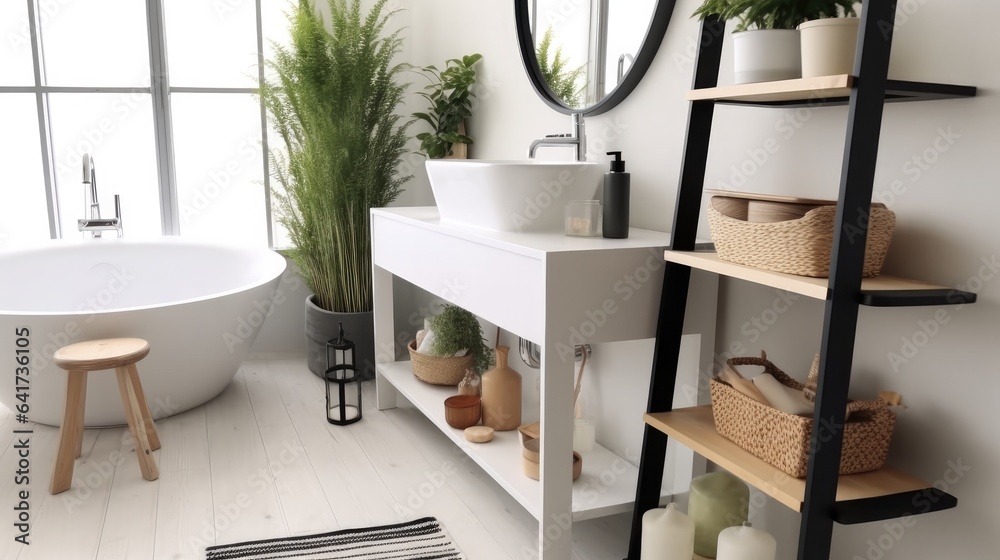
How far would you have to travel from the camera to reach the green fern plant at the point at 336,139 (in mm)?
3334

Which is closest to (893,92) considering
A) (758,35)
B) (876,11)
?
(876,11)

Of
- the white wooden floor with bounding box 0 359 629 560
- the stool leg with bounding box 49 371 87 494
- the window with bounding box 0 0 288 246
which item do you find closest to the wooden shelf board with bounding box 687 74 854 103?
the white wooden floor with bounding box 0 359 629 560

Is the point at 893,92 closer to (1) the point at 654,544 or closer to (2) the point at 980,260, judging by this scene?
(2) the point at 980,260

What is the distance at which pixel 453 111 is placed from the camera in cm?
327

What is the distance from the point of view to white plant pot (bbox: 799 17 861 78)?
4.06ft

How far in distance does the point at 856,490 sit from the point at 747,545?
0.86 feet

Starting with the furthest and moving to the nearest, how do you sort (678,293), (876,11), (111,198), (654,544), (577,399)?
(111,198), (577,399), (678,293), (654,544), (876,11)

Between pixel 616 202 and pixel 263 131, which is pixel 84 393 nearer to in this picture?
pixel 616 202

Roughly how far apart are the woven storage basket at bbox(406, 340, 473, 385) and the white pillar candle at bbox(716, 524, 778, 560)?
1.47 metres

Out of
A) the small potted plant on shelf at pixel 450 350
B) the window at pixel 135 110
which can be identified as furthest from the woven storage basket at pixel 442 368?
the window at pixel 135 110

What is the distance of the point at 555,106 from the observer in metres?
2.49

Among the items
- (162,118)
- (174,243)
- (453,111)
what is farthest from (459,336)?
(162,118)

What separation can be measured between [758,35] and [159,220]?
3528 mm

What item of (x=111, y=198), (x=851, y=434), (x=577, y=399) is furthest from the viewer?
(x=111, y=198)
